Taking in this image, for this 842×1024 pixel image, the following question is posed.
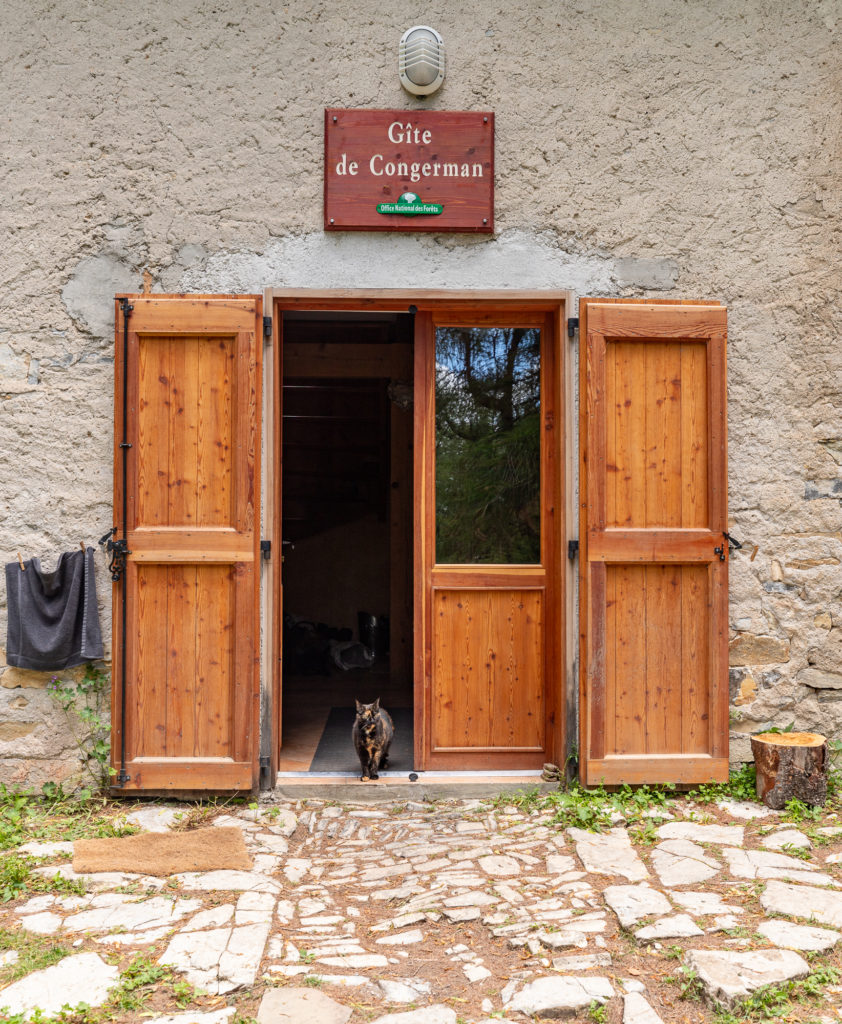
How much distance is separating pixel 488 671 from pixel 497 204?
7.37ft

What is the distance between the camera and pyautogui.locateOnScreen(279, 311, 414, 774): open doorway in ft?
19.4

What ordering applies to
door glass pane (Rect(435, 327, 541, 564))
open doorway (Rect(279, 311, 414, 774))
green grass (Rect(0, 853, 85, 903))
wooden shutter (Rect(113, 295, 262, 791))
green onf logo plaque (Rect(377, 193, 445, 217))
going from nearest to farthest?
green grass (Rect(0, 853, 85, 903)) < wooden shutter (Rect(113, 295, 262, 791)) < green onf logo plaque (Rect(377, 193, 445, 217)) < door glass pane (Rect(435, 327, 541, 564)) < open doorway (Rect(279, 311, 414, 774))

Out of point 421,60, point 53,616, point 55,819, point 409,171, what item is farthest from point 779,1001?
point 421,60

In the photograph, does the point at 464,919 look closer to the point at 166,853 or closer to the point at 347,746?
the point at 166,853

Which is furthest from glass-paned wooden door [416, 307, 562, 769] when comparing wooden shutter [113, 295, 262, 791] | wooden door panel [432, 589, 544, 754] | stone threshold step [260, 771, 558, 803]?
wooden shutter [113, 295, 262, 791]

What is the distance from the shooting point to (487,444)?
3.96 metres

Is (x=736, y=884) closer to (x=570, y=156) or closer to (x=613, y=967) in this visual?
(x=613, y=967)

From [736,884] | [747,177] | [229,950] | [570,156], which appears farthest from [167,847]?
[747,177]

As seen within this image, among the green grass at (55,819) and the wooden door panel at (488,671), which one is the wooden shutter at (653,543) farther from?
the green grass at (55,819)

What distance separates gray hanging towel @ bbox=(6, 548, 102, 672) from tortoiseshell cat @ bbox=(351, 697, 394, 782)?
4.13 feet

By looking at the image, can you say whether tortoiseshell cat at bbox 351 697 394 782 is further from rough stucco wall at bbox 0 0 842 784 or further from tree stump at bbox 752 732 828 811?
tree stump at bbox 752 732 828 811

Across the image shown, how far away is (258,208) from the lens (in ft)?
12.2

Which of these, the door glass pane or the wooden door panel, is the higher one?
the door glass pane

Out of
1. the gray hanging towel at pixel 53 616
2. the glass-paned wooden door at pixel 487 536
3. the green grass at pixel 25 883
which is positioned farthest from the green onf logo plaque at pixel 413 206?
the green grass at pixel 25 883
